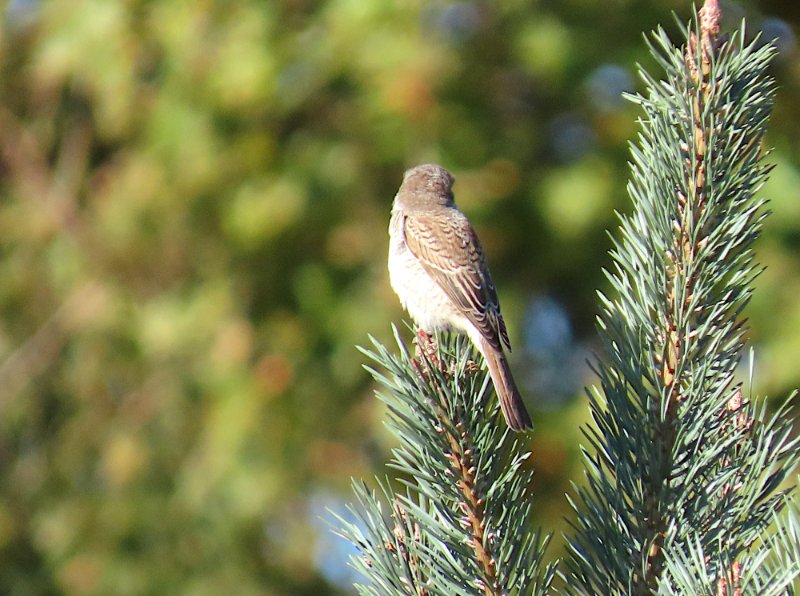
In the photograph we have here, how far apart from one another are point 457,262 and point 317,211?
2.42 meters

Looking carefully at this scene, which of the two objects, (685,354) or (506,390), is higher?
(506,390)

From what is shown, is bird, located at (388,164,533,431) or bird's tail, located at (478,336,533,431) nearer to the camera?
bird's tail, located at (478,336,533,431)

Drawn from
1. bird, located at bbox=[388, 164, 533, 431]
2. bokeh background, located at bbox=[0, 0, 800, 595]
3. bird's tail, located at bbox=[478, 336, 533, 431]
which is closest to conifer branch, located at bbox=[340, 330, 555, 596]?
bird's tail, located at bbox=[478, 336, 533, 431]

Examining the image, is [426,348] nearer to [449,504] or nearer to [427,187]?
[449,504]

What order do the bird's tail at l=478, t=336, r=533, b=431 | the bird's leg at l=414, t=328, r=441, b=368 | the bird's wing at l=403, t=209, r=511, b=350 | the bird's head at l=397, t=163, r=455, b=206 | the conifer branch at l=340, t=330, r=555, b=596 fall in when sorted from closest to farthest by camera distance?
1. the conifer branch at l=340, t=330, r=555, b=596
2. the bird's leg at l=414, t=328, r=441, b=368
3. the bird's tail at l=478, t=336, r=533, b=431
4. the bird's wing at l=403, t=209, r=511, b=350
5. the bird's head at l=397, t=163, r=455, b=206

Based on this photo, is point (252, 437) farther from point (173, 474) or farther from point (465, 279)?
point (465, 279)

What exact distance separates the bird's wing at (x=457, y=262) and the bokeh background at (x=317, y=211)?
1874 millimetres

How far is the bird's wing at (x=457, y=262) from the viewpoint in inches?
134

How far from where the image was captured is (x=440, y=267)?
3.69 meters

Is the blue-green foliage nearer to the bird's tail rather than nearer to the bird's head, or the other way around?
the bird's tail

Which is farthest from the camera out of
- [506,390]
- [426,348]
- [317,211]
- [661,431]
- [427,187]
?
[317,211]

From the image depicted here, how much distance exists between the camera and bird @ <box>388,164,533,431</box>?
3.44 metres

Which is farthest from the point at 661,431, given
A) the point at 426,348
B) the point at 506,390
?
the point at 506,390

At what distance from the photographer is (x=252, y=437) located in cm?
593
